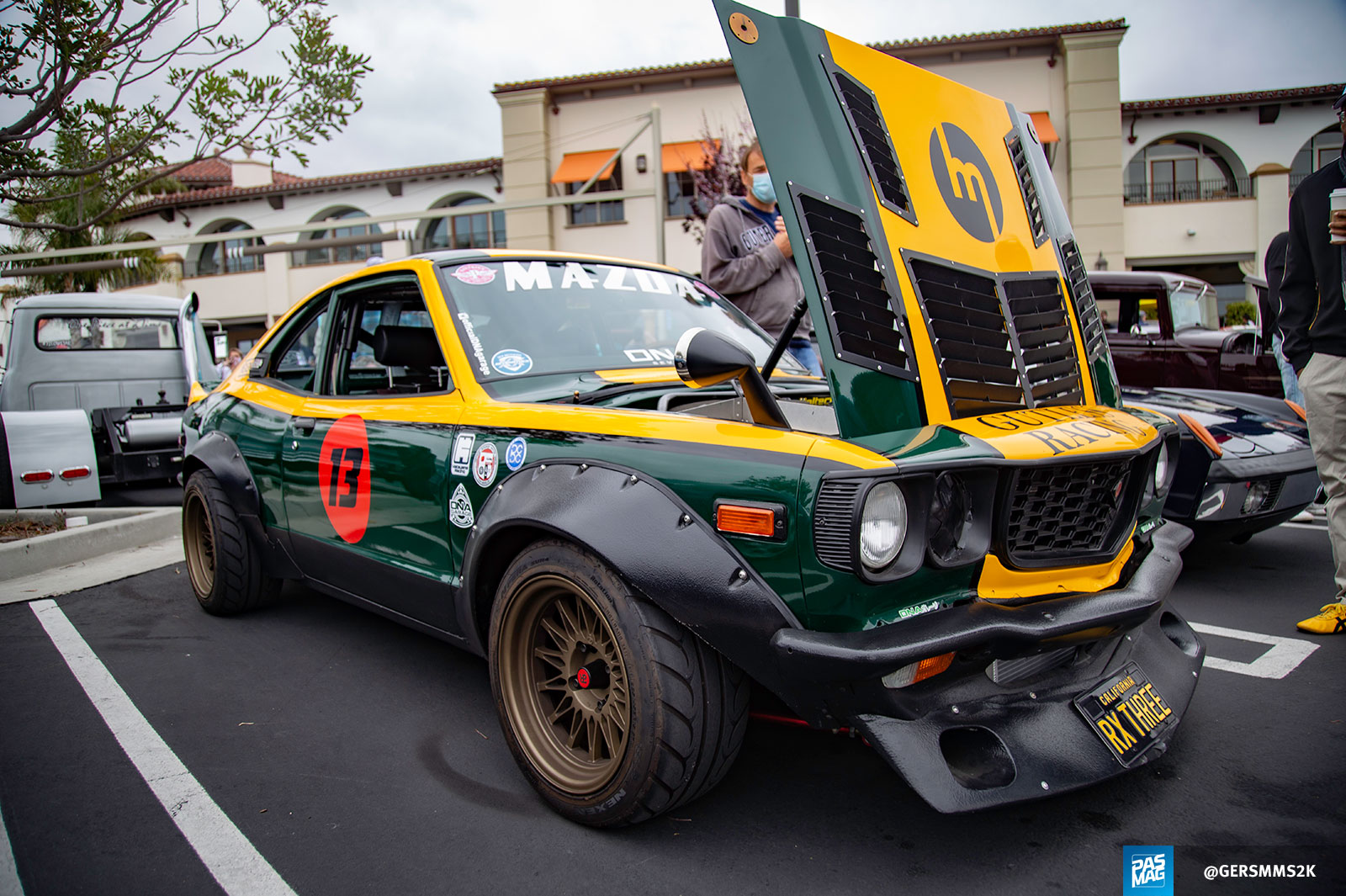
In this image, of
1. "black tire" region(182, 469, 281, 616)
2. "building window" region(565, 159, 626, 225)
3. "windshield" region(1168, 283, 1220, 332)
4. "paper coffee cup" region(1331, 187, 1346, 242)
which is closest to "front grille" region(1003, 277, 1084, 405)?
"paper coffee cup" region(1331, 187, 1346, 242)

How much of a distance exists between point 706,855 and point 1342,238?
3.25 metres

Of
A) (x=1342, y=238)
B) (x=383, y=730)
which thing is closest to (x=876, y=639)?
(x=383, y=730)

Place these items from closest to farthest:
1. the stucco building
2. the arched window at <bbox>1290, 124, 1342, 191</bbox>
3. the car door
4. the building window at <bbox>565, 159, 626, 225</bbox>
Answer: the car door < the stucco building < the arched window at <bbox>1290, 124, 1342, 191</bbox> < the building window at <bbox>565, 159, 626, 225</bbox>

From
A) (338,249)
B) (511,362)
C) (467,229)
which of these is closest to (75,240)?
(338,249)

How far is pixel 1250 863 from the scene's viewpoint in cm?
189

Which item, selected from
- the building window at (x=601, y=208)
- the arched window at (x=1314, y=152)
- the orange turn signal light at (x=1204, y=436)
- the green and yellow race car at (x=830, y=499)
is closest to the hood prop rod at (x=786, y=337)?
the green and yellow race car at (x=830, y=499)

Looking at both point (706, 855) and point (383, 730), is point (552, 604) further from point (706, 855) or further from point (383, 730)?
point (383, 730)

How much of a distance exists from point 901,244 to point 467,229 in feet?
76.0

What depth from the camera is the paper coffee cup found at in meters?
3.05

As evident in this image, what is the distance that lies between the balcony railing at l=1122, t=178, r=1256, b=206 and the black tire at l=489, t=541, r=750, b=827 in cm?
2239

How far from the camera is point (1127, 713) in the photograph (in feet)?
6.89

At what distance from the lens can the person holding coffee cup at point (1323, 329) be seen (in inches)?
129

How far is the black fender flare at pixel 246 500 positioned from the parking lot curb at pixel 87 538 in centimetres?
197

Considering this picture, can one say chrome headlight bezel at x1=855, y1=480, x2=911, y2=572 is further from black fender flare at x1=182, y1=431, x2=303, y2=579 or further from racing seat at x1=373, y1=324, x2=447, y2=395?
black fender flare at x1=182, y1=431, x2=303, y2=579
